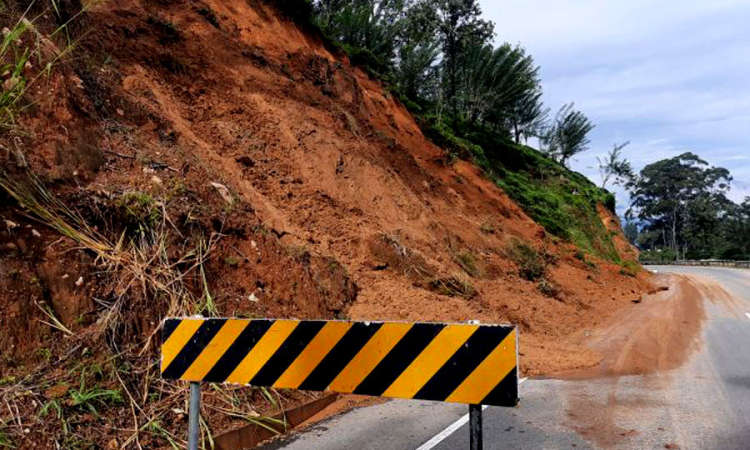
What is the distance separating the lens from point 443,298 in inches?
427

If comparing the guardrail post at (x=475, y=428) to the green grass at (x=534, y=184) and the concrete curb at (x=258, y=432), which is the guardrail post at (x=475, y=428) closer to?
the concrete curb at (x=258, y=432)

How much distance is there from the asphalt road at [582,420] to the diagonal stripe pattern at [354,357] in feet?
7.24

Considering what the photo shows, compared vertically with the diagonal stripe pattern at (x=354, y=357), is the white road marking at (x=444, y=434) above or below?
below

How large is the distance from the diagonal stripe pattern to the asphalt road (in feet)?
7.24

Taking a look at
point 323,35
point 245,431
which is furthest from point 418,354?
point 323,35

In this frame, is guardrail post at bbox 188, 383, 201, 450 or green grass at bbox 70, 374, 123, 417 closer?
guardrail post at bbox 188, 383, 201, 450

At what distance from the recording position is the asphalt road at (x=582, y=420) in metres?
5.00

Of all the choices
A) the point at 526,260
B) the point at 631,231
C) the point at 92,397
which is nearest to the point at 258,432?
the point at 92,397

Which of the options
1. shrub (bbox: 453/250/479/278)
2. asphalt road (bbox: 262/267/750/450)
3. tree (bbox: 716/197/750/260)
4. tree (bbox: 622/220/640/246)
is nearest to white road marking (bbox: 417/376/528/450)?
asphalt road (bbox: 262/267/750/450)

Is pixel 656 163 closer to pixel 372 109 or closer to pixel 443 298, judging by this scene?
pixel 372 109

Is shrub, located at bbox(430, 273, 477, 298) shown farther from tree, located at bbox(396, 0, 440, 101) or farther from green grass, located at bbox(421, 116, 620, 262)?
tree, located at bbox(396, 0, 440, 101)

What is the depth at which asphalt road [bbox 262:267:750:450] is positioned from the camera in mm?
4996

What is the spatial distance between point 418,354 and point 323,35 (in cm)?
1827

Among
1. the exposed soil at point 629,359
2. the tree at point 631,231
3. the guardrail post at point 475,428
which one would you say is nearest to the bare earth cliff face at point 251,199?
the exposed soil at point 629,359
